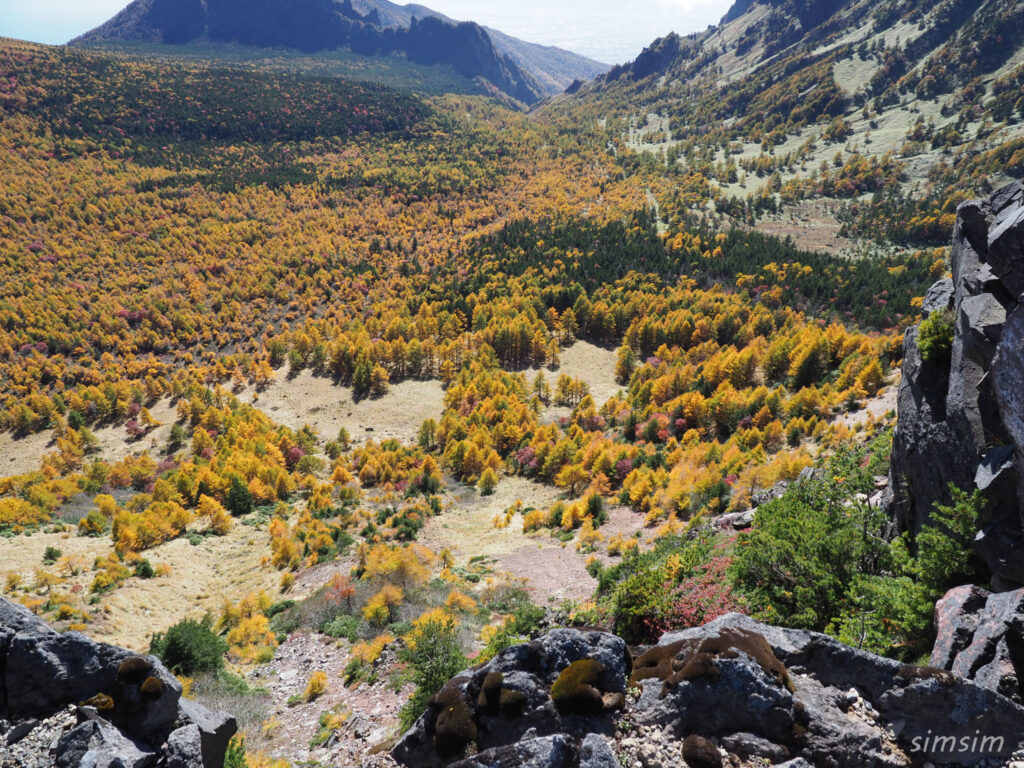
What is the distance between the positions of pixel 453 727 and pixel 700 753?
607cm

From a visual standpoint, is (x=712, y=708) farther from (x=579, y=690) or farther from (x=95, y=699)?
(x=95, y=699)

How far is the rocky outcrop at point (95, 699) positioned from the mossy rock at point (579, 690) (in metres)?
10.1

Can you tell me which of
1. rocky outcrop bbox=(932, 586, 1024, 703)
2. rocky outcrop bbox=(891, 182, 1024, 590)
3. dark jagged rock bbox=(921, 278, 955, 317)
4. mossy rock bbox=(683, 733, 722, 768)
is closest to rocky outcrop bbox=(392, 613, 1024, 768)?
mossy rock bbox=(683, 733, 722, 768)

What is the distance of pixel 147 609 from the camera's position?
115 feet

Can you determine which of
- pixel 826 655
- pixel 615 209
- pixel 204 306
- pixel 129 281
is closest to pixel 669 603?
pixel 826 655

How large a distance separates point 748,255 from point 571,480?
101009mm

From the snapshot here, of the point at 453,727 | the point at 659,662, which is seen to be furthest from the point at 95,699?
the point at 659,662

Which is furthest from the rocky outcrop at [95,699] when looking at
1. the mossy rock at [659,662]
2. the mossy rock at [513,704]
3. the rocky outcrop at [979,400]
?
the rocky outcrop at [979,400]

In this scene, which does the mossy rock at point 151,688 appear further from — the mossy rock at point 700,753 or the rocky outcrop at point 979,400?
the rocky outcrop at point 979,400

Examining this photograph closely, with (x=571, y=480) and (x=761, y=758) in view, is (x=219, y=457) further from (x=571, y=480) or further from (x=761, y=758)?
(x=761, y=758)

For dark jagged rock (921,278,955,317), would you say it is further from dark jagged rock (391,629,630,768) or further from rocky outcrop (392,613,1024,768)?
dark jagged rock (391,629,630,768)

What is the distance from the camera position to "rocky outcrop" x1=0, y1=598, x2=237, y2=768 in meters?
12.4

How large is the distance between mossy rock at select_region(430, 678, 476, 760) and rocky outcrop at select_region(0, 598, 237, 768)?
22.2ft

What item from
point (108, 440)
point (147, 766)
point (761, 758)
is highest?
point (761, 758)
